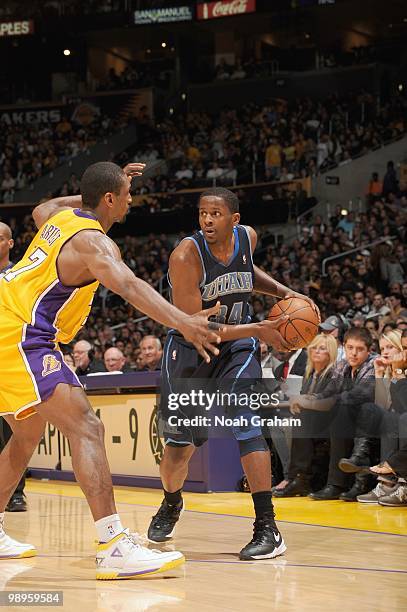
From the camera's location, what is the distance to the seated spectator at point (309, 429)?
8547mm

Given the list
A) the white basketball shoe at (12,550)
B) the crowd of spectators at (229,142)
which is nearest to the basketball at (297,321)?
the white basketball shoe at (12,550)

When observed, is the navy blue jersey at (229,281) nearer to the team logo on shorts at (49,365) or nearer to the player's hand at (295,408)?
the team logo on shorts at (49,365)

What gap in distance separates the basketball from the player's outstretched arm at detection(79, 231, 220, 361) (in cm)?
82

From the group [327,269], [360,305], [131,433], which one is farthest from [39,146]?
[131,433]

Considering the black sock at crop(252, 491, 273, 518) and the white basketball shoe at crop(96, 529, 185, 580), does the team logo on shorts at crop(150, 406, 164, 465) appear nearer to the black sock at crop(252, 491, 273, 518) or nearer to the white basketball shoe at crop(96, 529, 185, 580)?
the black sock at crop(252, 491, 273, 518)

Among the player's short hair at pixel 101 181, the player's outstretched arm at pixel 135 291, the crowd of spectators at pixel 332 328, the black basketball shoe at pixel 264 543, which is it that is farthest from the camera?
the crowd of spectators at pixel 332 328

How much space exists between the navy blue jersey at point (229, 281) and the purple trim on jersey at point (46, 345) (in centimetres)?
112

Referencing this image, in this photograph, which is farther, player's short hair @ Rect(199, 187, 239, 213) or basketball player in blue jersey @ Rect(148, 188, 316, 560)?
player's short hair @ Rect(199, 187, 239, 213)

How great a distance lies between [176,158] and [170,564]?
22983mm

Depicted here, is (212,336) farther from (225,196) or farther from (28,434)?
(225,196)

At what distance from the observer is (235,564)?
5047 millimetres

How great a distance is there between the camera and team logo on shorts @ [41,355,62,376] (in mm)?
4723

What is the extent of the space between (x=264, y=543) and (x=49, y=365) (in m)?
1.58

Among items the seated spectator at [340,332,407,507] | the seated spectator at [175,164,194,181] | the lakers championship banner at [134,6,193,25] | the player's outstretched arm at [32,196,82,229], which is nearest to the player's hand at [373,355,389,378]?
→ the seated spectator at [340,332,407,507]
